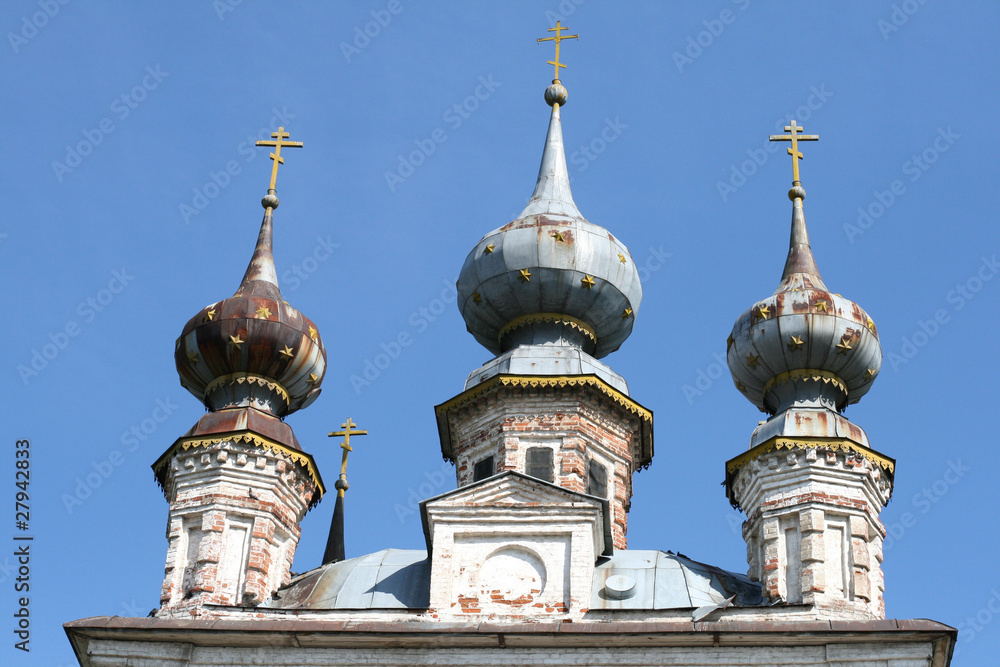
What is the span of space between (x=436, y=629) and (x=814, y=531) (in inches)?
175

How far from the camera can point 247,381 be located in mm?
23281

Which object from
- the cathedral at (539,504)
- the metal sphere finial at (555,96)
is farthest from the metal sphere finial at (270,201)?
the metal sphere finial at (555,96)

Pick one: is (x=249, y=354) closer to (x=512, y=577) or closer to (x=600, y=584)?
(x=512, y=577)

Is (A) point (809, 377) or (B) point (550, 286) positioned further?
(B) point (550, 286)

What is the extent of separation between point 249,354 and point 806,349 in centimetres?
670

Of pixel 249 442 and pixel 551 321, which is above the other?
pixel 551 321

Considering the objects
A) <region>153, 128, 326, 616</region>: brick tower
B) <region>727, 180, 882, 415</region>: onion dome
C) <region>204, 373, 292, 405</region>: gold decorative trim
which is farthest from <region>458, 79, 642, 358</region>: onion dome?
<region>204, 373, 292, 405</region>: gold decorative trim

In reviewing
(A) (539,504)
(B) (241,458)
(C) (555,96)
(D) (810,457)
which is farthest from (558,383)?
(C) (555,96)

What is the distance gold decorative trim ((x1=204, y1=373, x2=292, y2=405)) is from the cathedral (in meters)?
0.02

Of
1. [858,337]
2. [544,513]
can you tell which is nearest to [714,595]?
[544,513]

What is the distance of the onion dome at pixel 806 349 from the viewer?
23.0m

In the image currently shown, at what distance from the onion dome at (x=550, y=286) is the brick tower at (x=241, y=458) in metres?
2.77

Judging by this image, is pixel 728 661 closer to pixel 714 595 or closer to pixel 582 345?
pixel 714 595

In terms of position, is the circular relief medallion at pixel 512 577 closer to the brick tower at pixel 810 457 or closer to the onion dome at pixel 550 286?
the brick tower at pixel 810 457
